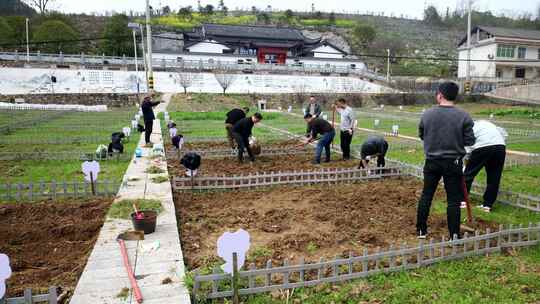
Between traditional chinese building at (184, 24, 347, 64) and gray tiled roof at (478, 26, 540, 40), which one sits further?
traditional chinese building at (184, 24, 347, 64)

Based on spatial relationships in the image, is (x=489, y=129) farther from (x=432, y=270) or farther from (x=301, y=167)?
(x=301, y=167)

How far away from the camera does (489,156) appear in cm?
580

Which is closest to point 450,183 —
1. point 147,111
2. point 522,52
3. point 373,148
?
point 373,148

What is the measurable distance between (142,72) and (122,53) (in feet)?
28.8

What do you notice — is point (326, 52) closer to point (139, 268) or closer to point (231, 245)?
point (139, 268)

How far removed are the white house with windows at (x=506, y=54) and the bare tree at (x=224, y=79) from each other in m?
29.1

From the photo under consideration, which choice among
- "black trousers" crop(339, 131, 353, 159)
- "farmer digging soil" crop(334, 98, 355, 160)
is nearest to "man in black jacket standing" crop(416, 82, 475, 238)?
"farmer digging soil" crop(334, 98, 355, 160)

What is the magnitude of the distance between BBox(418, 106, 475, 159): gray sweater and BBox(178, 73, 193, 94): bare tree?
38.8m

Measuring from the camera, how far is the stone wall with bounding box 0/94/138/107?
35094 mm

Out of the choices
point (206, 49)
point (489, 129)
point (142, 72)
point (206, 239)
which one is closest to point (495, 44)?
point (206, 49)

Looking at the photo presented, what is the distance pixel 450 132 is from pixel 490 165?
2063 mm

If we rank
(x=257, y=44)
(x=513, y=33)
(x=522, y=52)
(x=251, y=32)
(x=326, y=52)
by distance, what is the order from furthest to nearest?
(x=251, y=32), (x=326, y=52), (x=257, y=44), (x=513, y=33), (x=522, y=52)

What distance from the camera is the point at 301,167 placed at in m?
9.07

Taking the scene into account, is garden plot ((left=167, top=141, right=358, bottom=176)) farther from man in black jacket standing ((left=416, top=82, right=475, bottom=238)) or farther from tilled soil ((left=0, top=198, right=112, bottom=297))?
man in black jacket standing ((left=416, top=82, right=475, bottom=238))
